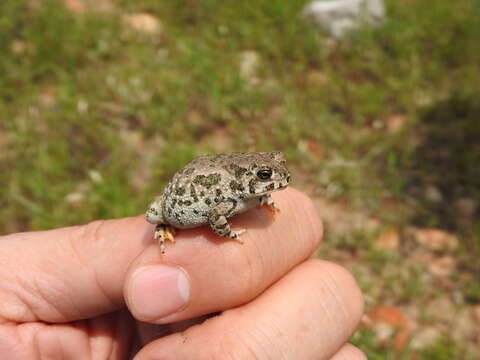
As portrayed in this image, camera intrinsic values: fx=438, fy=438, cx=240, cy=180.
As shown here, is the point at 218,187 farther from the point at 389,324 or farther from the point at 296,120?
the point at 296,120

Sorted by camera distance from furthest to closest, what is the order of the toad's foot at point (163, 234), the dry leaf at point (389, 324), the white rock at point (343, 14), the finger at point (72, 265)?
the white rock at point (343, 14)
the dry leaf at point (389, 324)
the finger at point (72, 265)
the toad's foot at point (163, 234)

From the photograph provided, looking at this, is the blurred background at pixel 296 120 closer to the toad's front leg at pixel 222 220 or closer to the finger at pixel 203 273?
the finger at pixel 203 273

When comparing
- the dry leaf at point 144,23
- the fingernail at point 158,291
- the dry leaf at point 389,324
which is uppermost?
the dry leaf at point 144,23

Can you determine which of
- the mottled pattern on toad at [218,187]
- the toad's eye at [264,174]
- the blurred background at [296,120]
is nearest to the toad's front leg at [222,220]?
the mottled pattern on toad at [218,187]

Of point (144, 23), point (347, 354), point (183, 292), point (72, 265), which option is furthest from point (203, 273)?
point (144, 23)

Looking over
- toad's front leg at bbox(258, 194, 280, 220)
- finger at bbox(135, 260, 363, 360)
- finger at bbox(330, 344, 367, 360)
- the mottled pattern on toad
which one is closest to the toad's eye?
the mottled pattern on toad

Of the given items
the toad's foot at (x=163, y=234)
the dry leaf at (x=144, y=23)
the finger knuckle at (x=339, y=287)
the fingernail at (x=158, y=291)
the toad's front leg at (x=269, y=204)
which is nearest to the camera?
the fingernail at (x=158, y=291)

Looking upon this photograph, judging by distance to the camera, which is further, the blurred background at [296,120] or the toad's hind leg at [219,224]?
the blurred background at [296,120]
